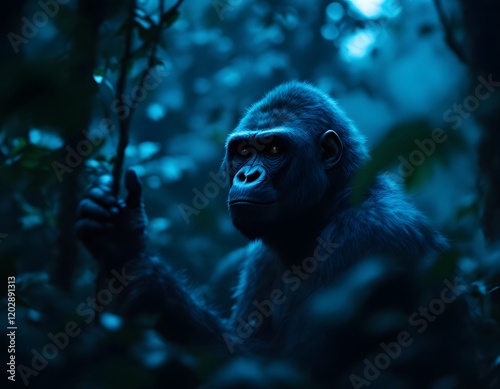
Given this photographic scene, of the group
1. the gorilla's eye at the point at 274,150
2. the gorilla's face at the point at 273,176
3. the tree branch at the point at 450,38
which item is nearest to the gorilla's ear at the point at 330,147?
the gorilla's face at the point at 273,176

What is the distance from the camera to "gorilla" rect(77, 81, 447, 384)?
487cm

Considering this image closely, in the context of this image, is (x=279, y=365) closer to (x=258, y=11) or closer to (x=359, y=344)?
(x=359, y=344)

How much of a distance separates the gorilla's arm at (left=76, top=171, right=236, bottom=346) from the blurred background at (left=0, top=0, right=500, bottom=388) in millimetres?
265

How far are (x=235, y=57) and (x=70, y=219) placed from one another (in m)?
8.95

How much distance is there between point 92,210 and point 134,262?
0.61 metres

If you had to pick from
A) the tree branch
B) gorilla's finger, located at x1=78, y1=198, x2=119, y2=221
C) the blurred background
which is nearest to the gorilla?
gorilla's finger, located at x1=78, y1=198, x2=119, y2=221

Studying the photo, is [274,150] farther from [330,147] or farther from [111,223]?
[111,223]

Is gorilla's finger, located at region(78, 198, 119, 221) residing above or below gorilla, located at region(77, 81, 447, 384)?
above

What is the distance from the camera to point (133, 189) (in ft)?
17.0

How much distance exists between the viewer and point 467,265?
5.00m

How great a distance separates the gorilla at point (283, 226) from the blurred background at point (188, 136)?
1.26ft

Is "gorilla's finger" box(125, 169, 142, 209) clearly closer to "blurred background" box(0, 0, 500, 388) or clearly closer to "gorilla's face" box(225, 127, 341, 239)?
"blurred background" box(0, 0, 500, 388)

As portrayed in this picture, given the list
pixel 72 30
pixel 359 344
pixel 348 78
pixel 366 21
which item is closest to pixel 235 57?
pixel 348 78

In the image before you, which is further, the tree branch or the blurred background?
the tree branch
